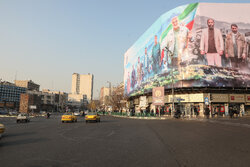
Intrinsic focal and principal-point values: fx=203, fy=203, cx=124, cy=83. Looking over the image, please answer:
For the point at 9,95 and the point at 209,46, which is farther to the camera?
the point at 9,95

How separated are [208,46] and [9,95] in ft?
402

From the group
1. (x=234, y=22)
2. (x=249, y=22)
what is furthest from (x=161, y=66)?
(x=249, y=22)

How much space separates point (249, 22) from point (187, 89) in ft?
73.5

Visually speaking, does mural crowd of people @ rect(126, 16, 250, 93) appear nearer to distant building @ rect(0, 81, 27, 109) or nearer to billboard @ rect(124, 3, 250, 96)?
billboard @ rect(124, 3, 250, 96)

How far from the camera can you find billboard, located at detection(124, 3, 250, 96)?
4534 centimetres

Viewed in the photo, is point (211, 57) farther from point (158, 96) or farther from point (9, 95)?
point (9, 95)

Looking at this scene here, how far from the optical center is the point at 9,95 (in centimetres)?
12650

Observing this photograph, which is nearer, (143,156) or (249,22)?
(143,156)

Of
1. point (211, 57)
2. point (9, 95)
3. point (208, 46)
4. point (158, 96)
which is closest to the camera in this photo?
point (158, 96)

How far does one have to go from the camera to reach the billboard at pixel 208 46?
149 feet

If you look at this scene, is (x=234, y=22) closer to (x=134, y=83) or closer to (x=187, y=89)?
(x=187, y=89)

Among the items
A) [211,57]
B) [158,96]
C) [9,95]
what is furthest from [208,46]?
[9,95]

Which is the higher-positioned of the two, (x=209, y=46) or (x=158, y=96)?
(x=209, y=46)

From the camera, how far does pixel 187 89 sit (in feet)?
157
